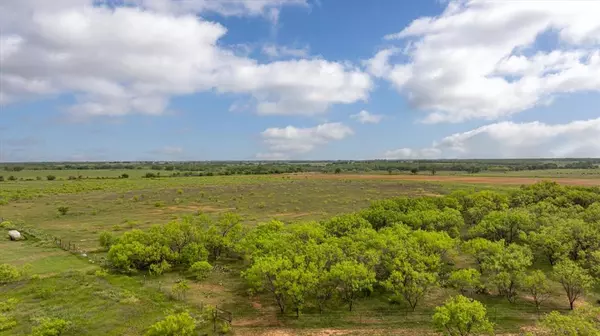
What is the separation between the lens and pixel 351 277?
24750 mm

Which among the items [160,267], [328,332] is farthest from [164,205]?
[328,332]

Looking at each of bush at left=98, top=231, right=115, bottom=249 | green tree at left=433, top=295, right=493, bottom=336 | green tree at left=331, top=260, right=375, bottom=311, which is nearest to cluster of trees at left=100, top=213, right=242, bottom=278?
bush at left=98, top=231, right=115, bottom=249

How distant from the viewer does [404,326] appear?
2297 cm

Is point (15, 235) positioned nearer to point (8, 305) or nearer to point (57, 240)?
point (57, 240)

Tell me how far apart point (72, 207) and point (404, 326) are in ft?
225

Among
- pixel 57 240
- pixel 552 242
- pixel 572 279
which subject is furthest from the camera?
pixel 57 240

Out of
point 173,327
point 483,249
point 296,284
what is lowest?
point 173,327

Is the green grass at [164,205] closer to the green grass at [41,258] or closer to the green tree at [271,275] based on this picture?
the green grass at [41,258]

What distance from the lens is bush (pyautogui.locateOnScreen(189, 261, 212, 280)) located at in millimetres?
30641

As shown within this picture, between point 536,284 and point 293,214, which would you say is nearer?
point 536,284

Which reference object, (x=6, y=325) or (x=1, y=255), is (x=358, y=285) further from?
(x=1, y=255)

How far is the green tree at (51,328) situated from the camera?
64.0ft

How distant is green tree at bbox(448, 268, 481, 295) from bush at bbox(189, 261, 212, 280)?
1992 cm

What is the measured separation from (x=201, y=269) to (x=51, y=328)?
1247cm
